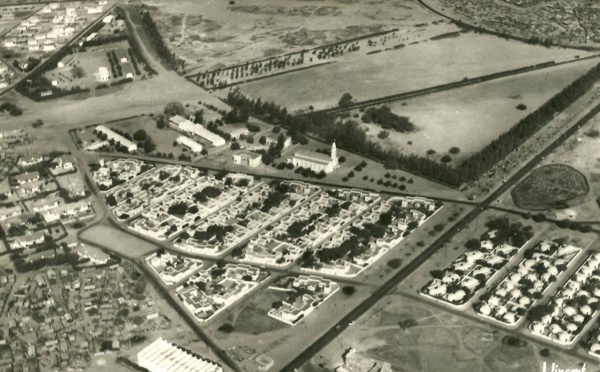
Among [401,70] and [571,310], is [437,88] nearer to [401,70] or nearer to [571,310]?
[401,70]

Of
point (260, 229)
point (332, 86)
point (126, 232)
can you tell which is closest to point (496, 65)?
point (332, 86)

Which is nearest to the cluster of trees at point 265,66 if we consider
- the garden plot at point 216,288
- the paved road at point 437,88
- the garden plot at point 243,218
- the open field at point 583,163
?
the paved road at point 437,88

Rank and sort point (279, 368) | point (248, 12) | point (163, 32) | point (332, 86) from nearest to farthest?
point (279, 368)
point (332, 86)
point (163, 32)
point (248, 12)

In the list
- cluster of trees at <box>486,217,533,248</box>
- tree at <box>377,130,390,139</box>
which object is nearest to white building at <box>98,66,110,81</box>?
tree at <box>377,130,390,139</box>

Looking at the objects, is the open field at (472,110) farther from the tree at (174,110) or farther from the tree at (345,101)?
the tree at (174,110)

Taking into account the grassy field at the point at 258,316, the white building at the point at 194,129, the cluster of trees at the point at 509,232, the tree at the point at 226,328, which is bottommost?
the cluster of trees at the point at 509,232

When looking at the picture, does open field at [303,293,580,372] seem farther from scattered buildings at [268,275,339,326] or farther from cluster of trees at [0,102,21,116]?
cluster of trees at [0,102,21,116]

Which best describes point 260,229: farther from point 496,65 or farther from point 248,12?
point 248,12
